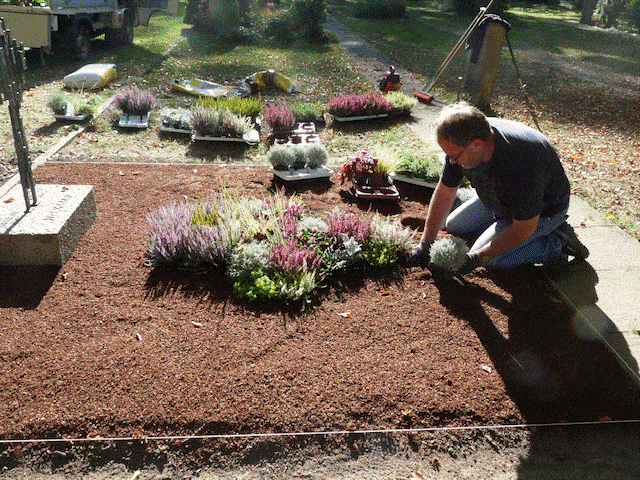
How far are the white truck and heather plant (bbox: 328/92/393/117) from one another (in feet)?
19.1

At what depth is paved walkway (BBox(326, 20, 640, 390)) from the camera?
3.69 meters

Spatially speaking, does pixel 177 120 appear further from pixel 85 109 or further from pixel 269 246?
pixel 269 246

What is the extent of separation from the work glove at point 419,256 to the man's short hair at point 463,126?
1.11 metres

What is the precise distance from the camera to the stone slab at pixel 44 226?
A: 4.11m

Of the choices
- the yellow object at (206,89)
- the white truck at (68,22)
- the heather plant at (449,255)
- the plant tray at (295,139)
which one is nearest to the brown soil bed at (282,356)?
the heather plant at (449,255)

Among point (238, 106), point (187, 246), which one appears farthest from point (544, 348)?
point (238, 106)

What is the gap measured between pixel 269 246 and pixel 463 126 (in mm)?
1815

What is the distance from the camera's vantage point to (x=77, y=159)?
675 centimetres

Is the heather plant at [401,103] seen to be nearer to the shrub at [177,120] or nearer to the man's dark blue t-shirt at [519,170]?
the shrub at [177,120]

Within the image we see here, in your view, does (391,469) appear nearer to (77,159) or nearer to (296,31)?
(77,159)

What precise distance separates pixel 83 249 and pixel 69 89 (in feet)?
23.5

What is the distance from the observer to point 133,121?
8.22 meters

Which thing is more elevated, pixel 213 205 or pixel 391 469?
pixel 213 205

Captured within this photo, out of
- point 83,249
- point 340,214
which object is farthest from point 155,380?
point 340,214
